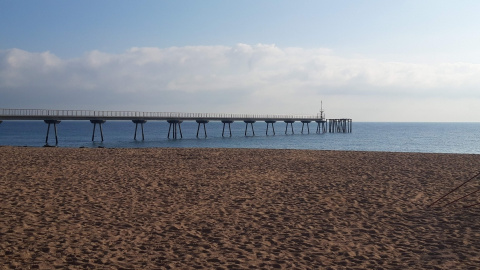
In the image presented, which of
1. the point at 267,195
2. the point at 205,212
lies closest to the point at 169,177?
the point at 267,195

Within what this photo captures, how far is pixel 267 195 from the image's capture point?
11.4 m

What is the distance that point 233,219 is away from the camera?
8812 mm

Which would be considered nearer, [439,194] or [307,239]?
[307,239]

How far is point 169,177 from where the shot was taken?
1433 cm

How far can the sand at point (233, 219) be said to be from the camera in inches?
254

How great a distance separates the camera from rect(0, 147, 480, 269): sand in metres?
6.45

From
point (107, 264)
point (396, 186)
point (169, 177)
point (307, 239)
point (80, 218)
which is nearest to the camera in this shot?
point (107, 264)

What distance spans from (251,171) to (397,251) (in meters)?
9.42


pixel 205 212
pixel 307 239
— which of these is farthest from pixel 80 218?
pixel 307 239

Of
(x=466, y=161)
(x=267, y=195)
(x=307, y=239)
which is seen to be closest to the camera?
(x=307, y=239)

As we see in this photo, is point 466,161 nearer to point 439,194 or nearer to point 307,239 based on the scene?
point 439,194

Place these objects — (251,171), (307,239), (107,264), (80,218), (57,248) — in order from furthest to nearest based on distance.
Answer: (251,171)
(80,218)
(307,239)
(57,248)
(107,264)

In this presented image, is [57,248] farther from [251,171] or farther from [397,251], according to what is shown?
[251,171]

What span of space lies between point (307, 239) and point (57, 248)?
13.1ft
